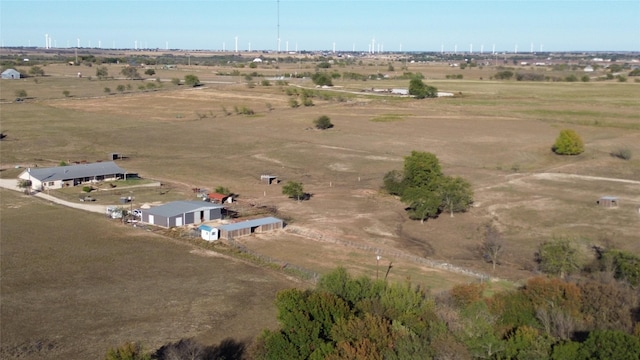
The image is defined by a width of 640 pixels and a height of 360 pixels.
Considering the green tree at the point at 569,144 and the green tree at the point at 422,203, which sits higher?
the green tree at the point at 569,144

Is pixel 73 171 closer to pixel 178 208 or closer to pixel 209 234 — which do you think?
pixel 178 208

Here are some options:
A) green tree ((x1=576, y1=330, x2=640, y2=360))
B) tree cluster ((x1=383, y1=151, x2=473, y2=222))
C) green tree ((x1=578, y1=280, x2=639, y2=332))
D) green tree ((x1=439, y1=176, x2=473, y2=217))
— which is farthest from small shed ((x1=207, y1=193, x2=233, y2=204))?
green tree ((x1=576, y1=330, x2=640, y2=360))

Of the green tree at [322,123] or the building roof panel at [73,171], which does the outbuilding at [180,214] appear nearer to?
the building roof panel at [73,171]

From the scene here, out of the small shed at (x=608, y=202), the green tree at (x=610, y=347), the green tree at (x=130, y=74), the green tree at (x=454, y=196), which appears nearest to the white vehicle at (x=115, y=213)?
the green tree at (x=454, y=196)

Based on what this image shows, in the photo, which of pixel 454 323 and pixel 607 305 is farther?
pixel 607 305

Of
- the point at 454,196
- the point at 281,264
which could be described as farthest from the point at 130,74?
the point at 281,264

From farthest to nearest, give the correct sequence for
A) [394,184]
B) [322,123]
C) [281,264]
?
[322,123]
[394,184]
[281,264]
